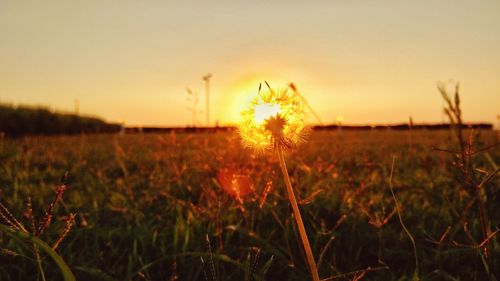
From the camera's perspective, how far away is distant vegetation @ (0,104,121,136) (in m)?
18.1

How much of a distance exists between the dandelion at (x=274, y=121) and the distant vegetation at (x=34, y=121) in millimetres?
17687

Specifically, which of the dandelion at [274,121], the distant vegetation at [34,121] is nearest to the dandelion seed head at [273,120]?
the dandelion at [274,121]

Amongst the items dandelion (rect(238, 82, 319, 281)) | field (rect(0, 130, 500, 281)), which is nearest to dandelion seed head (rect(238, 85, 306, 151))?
A: dandelion (rect(238, 82, 319, 281))

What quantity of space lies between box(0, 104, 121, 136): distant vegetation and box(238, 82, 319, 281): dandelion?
17687 millimetres

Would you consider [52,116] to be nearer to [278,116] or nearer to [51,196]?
[51,196]

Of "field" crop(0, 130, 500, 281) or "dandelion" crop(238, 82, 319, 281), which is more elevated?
"dandelion" crop(238, 82, 319, 281)

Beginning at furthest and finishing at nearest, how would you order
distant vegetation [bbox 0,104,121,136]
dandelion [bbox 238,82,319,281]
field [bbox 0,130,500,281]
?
distant vegetation [bbox 0,104,121,136] < field [bbox 0,130,500,281] < dandelion [bbox 238,82,319,281]

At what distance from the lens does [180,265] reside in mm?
2191

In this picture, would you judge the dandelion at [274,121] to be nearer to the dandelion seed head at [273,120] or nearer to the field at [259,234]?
the dandelion seed head at [273,120]

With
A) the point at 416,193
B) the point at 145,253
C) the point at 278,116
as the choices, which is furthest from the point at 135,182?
the point at 278,116

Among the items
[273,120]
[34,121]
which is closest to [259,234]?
[273,120]

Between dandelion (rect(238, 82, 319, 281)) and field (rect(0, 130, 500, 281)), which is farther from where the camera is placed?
field (rect(0, 130, 500, 281))

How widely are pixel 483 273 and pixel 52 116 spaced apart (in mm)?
23695

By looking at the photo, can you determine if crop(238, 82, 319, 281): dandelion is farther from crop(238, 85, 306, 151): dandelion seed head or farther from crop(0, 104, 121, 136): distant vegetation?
crop(0, 104, 121, 136): distant vegetation
